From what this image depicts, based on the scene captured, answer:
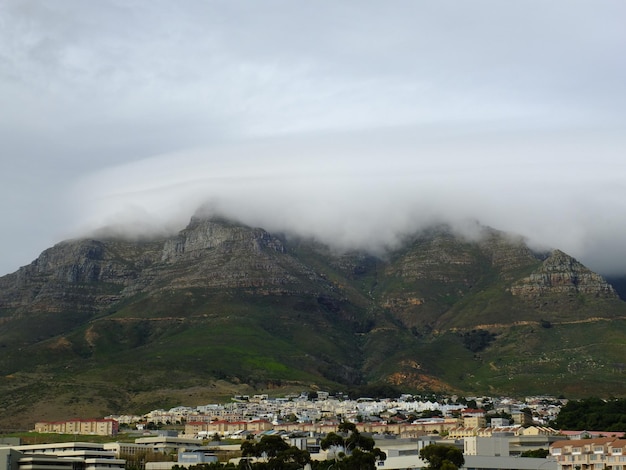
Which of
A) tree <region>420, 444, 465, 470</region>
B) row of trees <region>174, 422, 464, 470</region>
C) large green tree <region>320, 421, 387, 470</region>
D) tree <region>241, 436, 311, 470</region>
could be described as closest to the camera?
large green tree <region>320, 421, 387, 470</region>

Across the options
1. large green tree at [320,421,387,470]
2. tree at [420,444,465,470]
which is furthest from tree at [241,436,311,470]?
tree at [420,444,465,470]

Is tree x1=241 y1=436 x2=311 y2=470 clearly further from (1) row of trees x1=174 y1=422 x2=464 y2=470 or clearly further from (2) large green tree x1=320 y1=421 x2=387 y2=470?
(2) large green tree x1=320 y1=421 x2=387 y2=470

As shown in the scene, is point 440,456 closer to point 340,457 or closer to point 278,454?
point 340,457

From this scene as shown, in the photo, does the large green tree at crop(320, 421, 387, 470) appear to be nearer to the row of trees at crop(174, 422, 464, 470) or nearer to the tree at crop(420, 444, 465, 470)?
the row of trees at crop(174, 422, 464, 470)

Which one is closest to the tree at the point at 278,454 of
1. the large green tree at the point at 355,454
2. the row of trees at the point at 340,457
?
the row of trees at the point at 340,457

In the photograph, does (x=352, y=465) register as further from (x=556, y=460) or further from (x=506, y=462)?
(x=556, y=460)

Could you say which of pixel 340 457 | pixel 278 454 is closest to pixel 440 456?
pixel 340 457

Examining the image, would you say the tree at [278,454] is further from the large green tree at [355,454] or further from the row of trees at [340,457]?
the large green tree at [355,454]

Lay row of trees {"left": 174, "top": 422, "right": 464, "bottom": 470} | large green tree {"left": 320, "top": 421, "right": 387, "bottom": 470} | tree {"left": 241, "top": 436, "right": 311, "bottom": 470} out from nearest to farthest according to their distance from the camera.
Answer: large green tree {"left": 320, "top": 421, "right": 387, "bottom": 470}
row of trees {"left": 174, "top": 422, "right": 464, "bottom": 470}
tree {"left": 241, "top": 436, "right": 311, "bottom": 470}

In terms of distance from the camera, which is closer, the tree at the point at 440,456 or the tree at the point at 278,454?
the tree at the point at 440,456

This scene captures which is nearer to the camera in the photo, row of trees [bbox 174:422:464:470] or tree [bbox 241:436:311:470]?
row of trees [bbox 174:422:464:470]

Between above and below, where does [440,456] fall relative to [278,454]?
below

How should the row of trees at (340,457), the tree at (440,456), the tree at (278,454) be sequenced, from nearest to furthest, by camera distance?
the row of trees at (340,457) < the tree at (440,456) < the tree at (278,454)
